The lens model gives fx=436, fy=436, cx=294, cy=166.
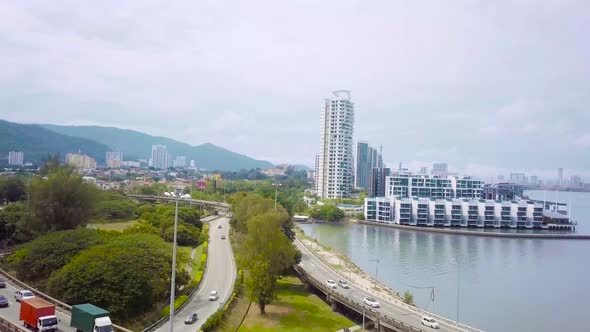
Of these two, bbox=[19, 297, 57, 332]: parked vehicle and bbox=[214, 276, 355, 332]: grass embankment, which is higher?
bbox=[19, 297, 57, 332]: parked vehicle

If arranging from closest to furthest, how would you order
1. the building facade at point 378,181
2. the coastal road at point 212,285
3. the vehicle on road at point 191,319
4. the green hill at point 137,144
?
the vehicle on road at point 191,319 < the coastal road at point 212,285 < the building facade at point 378,181 < the green hill at point 137,144

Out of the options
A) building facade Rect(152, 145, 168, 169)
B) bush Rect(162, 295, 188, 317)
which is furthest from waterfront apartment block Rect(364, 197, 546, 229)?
building facade Rect(152, 145, 168, 169)

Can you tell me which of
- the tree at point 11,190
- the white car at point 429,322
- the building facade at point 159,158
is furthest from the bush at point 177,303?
the building facade at point 159,158

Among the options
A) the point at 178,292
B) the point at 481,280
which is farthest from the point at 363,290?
the point at 481,280

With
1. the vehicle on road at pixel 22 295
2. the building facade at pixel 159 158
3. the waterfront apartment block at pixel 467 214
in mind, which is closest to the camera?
the vehicle on road at pixel 22 295

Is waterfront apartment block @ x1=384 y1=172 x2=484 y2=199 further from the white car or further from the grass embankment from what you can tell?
the white car

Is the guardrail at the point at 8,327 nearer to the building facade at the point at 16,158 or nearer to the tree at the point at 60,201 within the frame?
the tree at the point at 60,201

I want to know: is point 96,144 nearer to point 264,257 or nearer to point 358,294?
point 264,257
